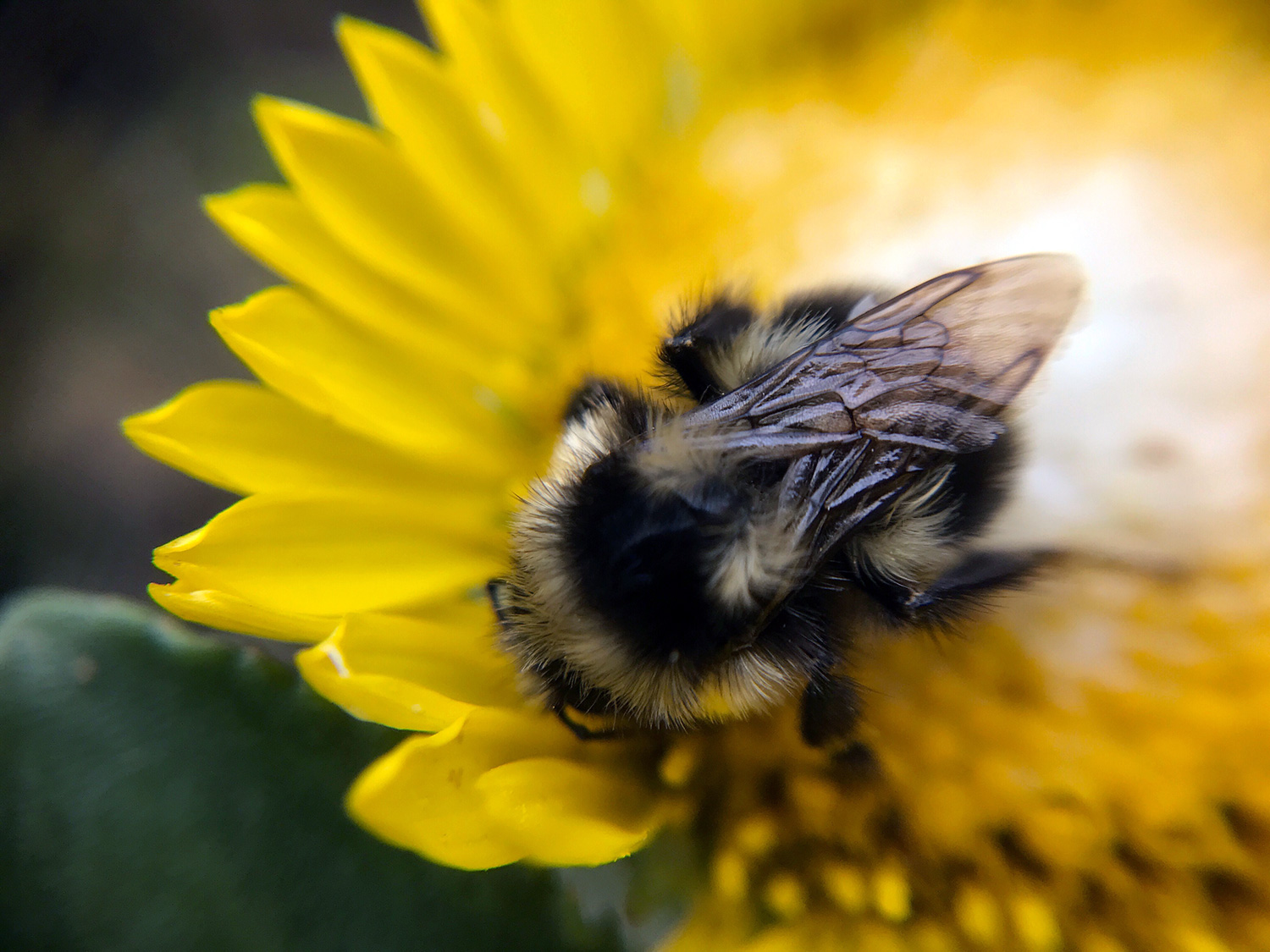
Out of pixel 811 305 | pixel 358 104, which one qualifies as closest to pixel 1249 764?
pixel 811 305

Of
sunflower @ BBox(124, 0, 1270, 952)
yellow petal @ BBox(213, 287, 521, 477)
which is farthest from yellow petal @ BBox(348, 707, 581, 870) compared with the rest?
yellow petal @ BBox(213, 287, 521, 477)

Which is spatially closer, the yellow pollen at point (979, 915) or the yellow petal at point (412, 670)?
the yellow petal at point (412, 670)

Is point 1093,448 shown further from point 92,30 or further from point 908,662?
point 92,30

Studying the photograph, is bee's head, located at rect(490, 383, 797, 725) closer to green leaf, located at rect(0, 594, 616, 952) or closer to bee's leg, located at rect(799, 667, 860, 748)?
bee's leg, located at rect(799, 667, 860, 748)

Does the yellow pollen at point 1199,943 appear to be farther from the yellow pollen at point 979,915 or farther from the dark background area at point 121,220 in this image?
the dark background area at point 121,220

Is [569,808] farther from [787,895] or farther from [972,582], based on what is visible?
[972,582]

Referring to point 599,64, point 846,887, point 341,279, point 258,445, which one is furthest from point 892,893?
point 599,64

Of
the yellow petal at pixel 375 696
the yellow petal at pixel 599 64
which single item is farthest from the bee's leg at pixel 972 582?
the yellow petal at pixel 599 64
